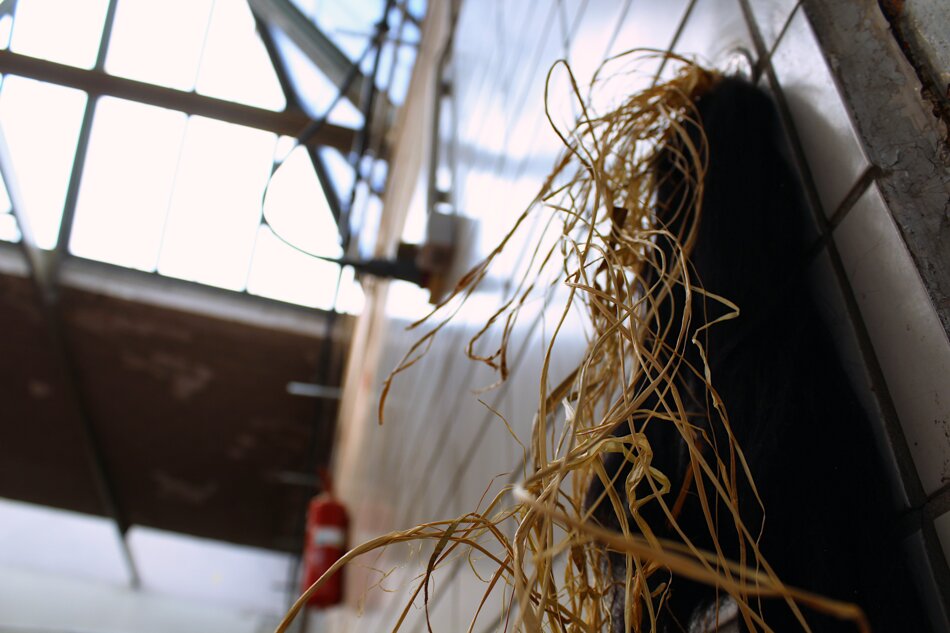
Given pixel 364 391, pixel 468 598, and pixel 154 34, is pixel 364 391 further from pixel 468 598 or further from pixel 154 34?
pixel 468 598

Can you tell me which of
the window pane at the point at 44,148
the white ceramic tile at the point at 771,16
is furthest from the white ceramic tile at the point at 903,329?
the window pane at the point at 44,148

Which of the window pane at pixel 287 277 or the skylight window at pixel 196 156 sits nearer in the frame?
the skylight window at pixel 196 156

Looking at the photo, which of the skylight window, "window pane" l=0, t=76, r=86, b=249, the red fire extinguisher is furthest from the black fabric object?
"window pane" l=0, t=76, r=86, b=249

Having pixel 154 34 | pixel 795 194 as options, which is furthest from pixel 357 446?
pixel 795 194

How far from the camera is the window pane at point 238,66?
2.90 meters

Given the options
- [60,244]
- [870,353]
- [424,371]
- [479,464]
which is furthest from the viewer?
[60,244]

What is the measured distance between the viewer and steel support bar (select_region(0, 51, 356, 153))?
2.02 meters

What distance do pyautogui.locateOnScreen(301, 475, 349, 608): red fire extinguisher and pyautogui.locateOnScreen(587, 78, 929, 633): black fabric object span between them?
2415 mm

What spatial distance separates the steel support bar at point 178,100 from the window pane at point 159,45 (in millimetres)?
64

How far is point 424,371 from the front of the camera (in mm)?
1712

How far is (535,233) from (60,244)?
Result: 167 inches

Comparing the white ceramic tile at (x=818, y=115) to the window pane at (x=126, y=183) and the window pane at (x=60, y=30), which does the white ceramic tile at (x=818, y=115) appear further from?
the window pane at (x=126, y=183)

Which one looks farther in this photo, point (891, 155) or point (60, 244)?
point (60, 244)

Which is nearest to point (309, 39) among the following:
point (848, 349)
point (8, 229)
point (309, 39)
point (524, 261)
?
point (309, 39)
